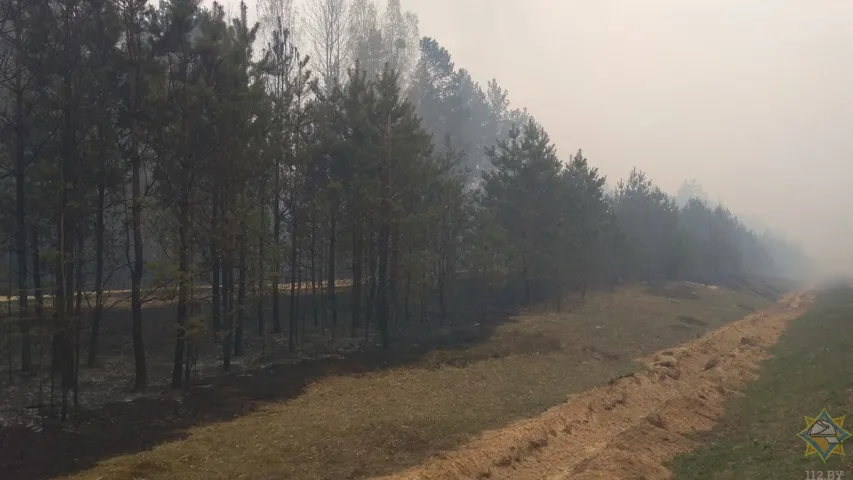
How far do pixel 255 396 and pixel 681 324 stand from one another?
34.5 meters

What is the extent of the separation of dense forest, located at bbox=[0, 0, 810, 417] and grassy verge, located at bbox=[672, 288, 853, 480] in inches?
645

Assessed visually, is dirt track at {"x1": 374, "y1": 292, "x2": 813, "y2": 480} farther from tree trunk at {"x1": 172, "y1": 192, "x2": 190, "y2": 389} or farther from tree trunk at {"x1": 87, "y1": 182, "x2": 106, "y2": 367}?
tree trunk at {"x1": 87, "y1": 182, "x2": 106, "y2": 367}

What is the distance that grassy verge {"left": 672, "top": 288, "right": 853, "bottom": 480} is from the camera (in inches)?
454

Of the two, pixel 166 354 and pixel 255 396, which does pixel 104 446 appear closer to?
pixel 255 396

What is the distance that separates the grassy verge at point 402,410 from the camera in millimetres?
12992

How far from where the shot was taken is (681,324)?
41469 millimetres

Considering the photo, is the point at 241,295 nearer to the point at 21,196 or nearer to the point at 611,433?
the point at 21,196

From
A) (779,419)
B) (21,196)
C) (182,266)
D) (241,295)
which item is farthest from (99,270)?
(779,419)

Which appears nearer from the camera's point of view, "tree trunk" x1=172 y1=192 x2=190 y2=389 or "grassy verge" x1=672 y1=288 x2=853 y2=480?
"grassy verge" x1=672 y1=288 x2=853 y2=480

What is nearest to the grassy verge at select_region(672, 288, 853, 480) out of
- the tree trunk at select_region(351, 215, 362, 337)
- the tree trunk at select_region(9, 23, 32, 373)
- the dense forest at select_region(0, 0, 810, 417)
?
the dense forest at select_region(0, 0, 810, 417)

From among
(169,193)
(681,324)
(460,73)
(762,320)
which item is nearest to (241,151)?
(169,193)

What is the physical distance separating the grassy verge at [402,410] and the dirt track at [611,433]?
1.19 meters

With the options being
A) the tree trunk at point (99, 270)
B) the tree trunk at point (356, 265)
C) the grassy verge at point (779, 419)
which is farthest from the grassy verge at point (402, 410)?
the tree trunk at point (356, 265)

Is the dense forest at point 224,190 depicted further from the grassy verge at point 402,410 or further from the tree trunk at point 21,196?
the grassy verge at point 402,410
